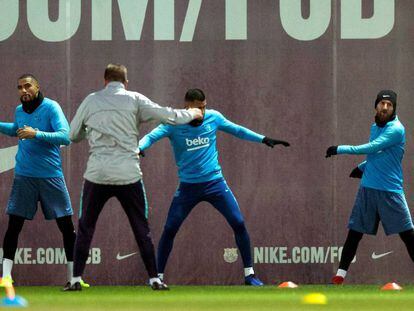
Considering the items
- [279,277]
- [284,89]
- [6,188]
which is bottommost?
[279,277]

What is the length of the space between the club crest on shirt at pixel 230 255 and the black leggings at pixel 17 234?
218 cm

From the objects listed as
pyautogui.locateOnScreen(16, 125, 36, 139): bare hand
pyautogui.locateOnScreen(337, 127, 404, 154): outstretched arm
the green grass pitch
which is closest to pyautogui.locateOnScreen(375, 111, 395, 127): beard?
pyautogui.locateOnScreen(337, 127, 404, 154): outstretched arm

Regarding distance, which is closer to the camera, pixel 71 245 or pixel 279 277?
pixel 71 245

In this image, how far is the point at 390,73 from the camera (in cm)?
1405

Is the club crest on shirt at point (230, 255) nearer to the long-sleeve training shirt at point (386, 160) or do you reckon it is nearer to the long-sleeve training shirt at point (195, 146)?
the long-sleeve training shirt at point (195, 146)

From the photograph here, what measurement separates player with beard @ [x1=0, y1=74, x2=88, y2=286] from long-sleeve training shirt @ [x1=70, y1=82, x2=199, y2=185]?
1386mm

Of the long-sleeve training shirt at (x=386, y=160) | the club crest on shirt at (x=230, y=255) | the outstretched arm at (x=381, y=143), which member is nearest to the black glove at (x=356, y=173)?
the long-sleeve training shirt at (x=386, y=160)

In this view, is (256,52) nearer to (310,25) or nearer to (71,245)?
(310,25)

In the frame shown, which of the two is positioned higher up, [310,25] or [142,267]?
[310,25]

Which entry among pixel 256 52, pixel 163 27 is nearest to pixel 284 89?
pixel 256 52

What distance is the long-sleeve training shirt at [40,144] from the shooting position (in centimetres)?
1222

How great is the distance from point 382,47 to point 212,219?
262 centimetres

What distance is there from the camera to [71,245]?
12.5m

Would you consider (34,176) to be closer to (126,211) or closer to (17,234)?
(17,234)
